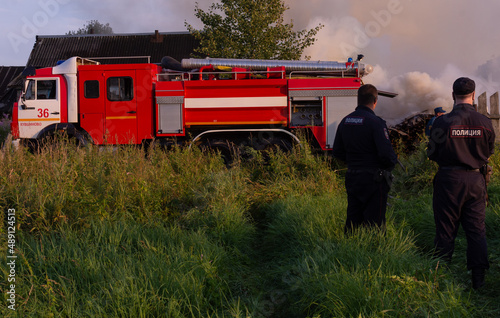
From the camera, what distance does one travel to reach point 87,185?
566 centimetres

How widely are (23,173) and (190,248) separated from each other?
3.33 m

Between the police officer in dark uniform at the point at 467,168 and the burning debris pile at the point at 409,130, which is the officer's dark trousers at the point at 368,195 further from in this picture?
the burning debris pile at the point at 409,130

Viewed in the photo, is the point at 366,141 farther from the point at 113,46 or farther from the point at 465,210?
the point at 113,46

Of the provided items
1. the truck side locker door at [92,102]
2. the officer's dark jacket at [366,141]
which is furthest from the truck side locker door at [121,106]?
the officer's dark jacket at [366,141]

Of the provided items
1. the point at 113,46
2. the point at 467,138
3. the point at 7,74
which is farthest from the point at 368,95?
Answer: the point at 7,74

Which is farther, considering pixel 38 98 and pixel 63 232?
pixel 38 98

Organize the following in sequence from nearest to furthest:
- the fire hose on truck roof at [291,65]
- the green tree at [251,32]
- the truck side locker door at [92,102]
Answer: the fire hose on truck roof at [291,65], the truck side locker door at [92,102], the green tree at [251,32]

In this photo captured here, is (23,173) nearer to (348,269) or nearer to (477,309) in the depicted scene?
(348,269)

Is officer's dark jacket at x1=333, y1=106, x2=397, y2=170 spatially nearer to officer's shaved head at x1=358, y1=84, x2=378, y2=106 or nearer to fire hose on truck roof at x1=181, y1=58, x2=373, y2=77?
officer's shaved head at x1=358, y1=84, x2=378, y2=106

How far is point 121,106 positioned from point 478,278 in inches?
339

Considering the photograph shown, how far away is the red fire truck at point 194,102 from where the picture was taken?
9.89 m

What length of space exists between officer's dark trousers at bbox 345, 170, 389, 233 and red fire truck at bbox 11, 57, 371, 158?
17.1 ft

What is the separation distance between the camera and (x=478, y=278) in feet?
12.6

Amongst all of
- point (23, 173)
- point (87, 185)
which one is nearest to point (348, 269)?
point (87, 185)
